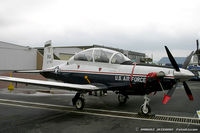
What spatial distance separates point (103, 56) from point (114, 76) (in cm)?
119

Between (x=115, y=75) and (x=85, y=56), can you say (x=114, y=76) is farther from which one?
(x=85, y=56)

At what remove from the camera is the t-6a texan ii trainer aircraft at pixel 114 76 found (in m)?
6.79

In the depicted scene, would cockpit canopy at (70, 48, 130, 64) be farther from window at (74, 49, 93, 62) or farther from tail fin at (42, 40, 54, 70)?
tail fin at (42, 40, 54, 70)

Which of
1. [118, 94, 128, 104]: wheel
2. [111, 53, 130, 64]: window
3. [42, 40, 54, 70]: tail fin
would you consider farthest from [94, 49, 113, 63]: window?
[42, 40, 54, 70]: tail fin

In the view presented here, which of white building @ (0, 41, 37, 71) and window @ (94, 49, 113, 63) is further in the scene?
white building @ (0, 41, 37, 71)

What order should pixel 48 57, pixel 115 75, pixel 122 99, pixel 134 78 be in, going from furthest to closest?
pixel 48 57, pixel 122 99, pixel 115 75, pixel 134 78

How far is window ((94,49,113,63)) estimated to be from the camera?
838 centimetres

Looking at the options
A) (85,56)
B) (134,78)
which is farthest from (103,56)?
(134,78)

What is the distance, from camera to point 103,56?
847 cm

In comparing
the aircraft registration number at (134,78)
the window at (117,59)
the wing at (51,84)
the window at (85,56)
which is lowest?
the wing at (51,84)

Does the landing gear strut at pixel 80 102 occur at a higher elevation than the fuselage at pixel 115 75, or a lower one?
lower

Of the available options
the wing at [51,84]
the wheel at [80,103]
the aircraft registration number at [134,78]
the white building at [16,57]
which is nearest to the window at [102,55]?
the aircraft registration number at [134,78]

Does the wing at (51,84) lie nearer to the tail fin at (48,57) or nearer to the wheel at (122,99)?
the wheel at (122,99)

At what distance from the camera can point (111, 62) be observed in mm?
8227
